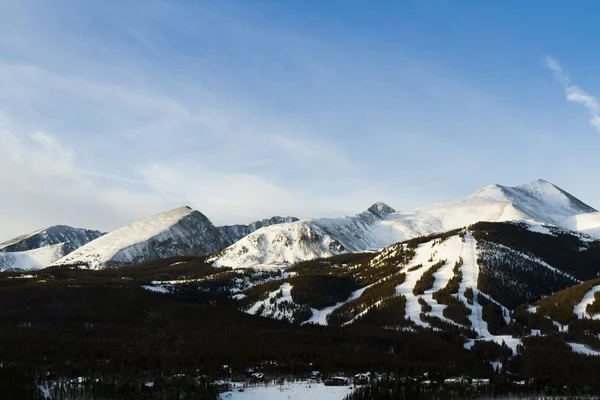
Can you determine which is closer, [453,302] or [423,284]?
[453,302]

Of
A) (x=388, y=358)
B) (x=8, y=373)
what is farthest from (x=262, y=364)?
(x=8, y=373)

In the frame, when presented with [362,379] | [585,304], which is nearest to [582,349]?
[585,304]

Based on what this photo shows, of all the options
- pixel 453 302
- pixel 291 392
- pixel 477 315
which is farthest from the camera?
pixel 453 302

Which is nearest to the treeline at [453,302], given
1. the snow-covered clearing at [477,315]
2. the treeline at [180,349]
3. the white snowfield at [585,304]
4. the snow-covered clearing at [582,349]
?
the snow-covered clearing at [477,315]

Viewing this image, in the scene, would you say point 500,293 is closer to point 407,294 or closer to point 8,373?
point 407,294

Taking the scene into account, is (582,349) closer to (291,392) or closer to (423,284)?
(423,284)

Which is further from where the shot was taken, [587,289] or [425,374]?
[587,289]

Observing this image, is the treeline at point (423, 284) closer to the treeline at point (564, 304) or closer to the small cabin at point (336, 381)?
the treeline at point (564, 304)
